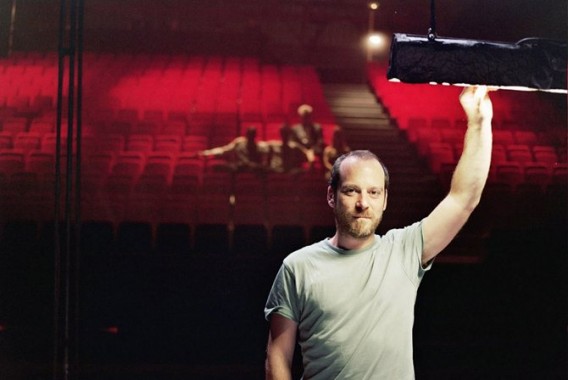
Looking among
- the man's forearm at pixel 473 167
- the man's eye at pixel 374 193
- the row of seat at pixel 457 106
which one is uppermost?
the row of seat at pixel 457 106

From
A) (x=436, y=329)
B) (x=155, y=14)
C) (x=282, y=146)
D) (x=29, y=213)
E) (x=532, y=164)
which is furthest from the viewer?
(x=155, y=14)

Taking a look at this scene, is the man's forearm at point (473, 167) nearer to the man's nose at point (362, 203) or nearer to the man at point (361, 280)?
the man at point (361, 280)

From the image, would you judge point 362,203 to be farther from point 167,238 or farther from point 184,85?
point 184,85

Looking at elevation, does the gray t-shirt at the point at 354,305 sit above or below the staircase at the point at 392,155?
below

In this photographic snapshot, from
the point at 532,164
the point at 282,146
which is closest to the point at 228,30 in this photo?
the point at 282,146

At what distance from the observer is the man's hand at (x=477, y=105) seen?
51.4 inches

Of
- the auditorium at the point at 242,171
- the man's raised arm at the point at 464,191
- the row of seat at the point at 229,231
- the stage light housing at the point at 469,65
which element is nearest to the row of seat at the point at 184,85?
the auditorium at the point at 242,171

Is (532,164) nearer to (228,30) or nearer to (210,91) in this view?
(210,91)

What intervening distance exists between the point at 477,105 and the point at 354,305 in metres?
0.50

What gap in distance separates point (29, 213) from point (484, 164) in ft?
11.6

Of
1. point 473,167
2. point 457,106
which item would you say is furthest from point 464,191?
point 457,106

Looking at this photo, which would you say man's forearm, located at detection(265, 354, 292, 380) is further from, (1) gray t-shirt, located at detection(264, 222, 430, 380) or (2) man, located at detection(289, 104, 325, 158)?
(2) man, located at detection(289, 104, 325, 158)

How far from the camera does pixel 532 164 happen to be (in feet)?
16.4

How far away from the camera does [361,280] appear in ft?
4.00
